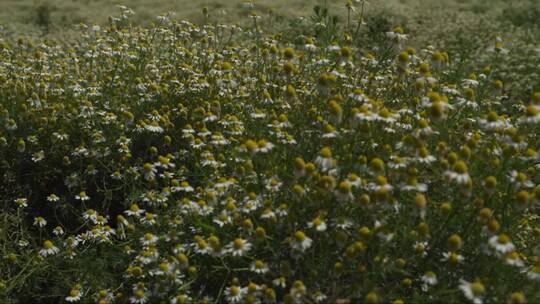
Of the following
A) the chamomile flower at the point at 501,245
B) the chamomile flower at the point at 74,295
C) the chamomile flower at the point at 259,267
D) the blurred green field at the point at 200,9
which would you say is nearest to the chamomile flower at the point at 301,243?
the chamomile flower at the point at 259,267

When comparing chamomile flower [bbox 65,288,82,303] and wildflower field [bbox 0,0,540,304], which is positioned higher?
wildflower field [bbox 0,0,540,304]

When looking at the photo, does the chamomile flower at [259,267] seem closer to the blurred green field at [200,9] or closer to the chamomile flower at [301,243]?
the chamomile flower at [301,243]

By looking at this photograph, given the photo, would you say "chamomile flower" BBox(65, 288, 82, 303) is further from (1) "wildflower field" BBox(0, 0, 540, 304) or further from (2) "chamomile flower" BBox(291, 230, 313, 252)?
(2) "chamomile flower" BBox(291, 230, 313, 252)

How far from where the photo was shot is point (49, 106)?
13.7 ft

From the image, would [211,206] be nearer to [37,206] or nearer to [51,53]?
[37,206]

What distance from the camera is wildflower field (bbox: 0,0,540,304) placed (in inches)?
97.8

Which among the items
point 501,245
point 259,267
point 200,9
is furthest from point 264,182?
point 200,9

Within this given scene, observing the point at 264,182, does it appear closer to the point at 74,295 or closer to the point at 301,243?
the point at 301,243

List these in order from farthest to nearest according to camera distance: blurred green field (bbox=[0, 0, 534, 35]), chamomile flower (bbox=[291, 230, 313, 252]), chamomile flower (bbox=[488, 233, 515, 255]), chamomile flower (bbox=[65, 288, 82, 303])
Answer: blurred green field (bbox=[0, 0, 534, 35]) < chamomile flower (bbox=[65, 288, 82, 303]) < chamomile flower (bbox=[291, 230, 313, 252]) < chamomile flower (bbox=[488, 233, 515, 255])

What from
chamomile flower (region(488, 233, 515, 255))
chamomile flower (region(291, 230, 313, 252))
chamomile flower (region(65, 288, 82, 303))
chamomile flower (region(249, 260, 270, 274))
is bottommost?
chamomile flower (region(65, 288, 82, 303))

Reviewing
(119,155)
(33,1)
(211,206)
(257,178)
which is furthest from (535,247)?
(33,1)

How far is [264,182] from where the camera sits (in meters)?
2.79

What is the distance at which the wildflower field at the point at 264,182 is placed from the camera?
2.48m

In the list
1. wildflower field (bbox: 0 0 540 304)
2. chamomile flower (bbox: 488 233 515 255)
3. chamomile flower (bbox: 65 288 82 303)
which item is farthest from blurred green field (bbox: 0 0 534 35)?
chamomile flower (bbox: 488 233 515 255)
